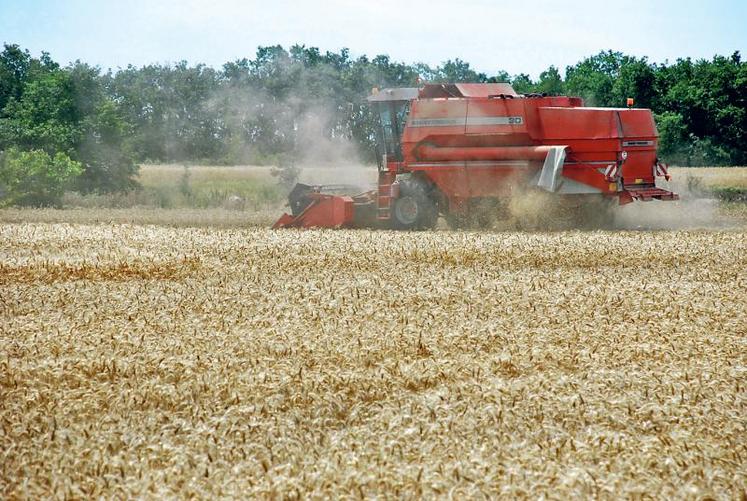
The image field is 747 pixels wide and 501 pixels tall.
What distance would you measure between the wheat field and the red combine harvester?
19.5ft

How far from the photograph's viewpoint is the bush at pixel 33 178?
26.4 m

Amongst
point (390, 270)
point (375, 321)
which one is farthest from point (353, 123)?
point (375, 321)

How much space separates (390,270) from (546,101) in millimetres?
7510

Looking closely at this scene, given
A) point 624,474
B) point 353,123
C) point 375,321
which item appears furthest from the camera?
point 353,123

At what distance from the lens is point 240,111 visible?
43094 millimetres

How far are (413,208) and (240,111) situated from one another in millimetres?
26069

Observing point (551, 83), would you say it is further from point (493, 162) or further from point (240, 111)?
point (493, 162)

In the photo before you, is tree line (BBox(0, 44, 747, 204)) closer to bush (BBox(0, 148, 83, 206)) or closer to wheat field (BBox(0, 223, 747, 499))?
bush (BBox(0, 148, 83, 206))

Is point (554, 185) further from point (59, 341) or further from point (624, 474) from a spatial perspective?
point (624, 474)

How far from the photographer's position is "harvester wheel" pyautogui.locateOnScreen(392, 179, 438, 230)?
1845 cm

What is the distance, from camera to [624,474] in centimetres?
446

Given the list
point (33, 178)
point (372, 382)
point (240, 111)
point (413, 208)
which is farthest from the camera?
point (240, 111)

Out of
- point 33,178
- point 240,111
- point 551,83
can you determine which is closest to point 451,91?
point 33,178

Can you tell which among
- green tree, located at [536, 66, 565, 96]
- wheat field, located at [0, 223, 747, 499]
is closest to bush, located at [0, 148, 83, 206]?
wheat field, located at [0, 223, 747, 499]
